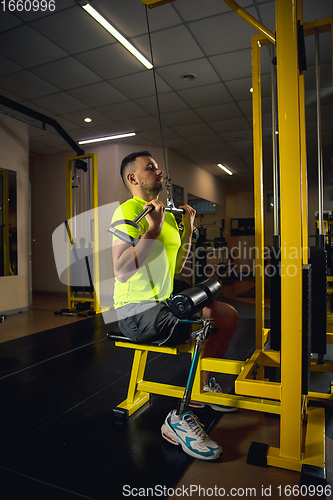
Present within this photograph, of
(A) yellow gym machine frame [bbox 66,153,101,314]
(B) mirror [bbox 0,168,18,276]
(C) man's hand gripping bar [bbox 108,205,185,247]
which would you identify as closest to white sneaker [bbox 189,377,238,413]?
(C) man's hand gripping bar [bbox 108,205,185,247]

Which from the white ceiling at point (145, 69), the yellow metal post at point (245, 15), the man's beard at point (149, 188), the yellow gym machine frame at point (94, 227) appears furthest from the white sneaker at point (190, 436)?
the yellow gym machine frame at point (94, 227)

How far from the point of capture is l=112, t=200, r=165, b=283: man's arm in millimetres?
1433

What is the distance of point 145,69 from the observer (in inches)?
139

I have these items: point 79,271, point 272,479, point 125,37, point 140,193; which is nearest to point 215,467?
point 272,479

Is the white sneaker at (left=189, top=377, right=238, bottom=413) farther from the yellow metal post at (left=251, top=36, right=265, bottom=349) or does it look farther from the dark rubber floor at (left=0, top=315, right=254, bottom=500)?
the yellow metal post at (left=251, top=36, right=265, bottom=349)

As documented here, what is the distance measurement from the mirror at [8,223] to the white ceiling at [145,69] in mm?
1038

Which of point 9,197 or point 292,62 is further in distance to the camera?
point 9,197

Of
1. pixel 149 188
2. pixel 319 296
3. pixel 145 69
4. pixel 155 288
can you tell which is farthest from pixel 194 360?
pixel 145 69

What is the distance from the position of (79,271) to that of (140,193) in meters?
3.18

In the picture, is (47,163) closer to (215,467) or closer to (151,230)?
(151,230)

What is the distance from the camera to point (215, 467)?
128 cm

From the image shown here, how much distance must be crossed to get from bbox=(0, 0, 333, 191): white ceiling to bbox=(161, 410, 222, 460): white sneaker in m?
2.81

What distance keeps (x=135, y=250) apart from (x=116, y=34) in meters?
Result: 2.39

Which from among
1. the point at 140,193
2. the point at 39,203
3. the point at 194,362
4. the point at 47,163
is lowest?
the point at 194,362
